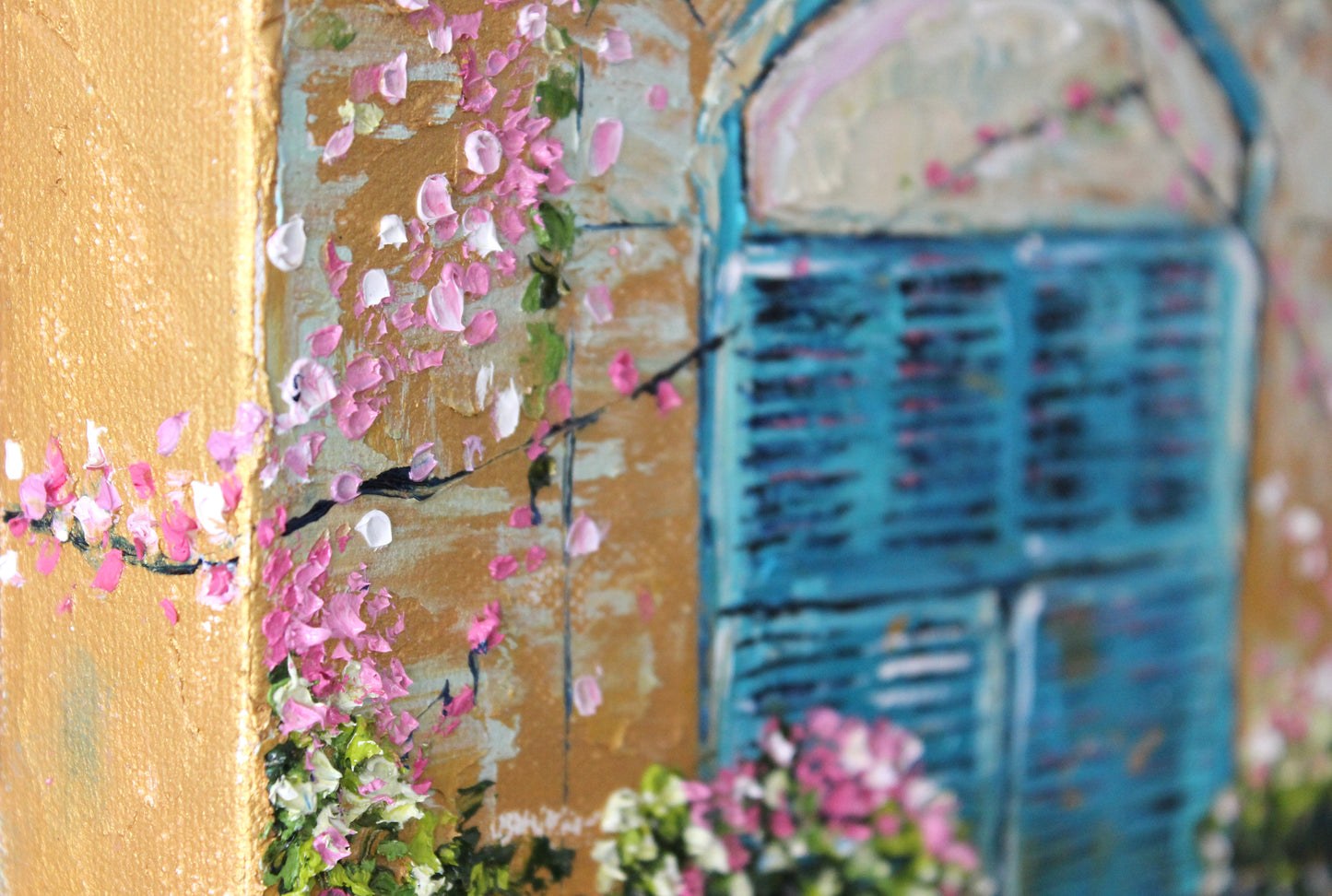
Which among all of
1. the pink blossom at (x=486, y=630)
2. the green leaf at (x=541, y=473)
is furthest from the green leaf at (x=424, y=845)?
the green leaf at (x=541, y=473)

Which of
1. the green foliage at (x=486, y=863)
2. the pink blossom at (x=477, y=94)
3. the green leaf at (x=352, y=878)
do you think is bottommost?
the green foliage at (x=486, y=863)

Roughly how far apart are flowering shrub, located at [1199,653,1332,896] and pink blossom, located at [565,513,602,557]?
1359 mm

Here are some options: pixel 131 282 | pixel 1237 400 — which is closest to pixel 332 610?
pixel 131 282

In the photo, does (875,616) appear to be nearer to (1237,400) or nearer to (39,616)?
(1237,400)

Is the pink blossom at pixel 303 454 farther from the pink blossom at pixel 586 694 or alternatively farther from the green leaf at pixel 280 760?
the pink blossom at pixel 586 694

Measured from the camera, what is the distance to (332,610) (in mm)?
1270

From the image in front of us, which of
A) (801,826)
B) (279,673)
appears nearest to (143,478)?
(279,673)

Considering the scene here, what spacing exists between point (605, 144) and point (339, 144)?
0.36 metres

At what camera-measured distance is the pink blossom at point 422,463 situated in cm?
132

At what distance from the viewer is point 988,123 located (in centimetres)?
174

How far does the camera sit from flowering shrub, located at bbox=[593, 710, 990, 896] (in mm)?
1557

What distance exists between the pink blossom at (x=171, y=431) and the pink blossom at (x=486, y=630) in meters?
0.42

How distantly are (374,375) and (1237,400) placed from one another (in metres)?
1.58

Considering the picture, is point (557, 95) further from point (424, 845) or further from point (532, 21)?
point (424, 845)
